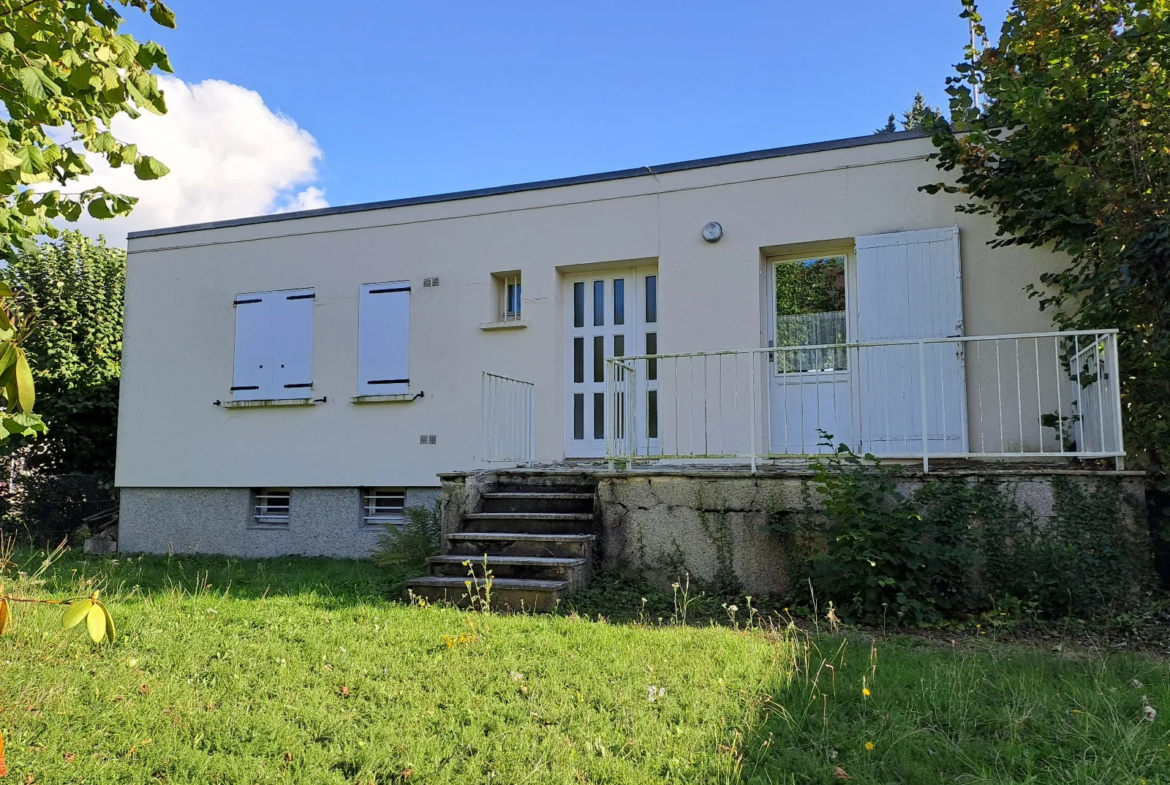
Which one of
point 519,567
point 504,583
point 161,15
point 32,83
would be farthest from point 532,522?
point 32,83

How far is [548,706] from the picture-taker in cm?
341

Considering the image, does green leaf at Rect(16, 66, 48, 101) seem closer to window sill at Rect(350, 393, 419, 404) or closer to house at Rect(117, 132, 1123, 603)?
house at Rect(117, 132, 1123, 603)

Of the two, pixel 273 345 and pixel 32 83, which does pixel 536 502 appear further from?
pixel 32 83

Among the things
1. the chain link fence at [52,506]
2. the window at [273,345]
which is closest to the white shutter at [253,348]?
the window at [273,345]

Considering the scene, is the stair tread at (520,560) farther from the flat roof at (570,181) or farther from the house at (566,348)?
the flat roof at (570,181)

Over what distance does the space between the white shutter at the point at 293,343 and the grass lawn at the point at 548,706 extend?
183 inches

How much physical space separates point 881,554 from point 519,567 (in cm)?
245

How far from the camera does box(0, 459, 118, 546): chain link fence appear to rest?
10609mm

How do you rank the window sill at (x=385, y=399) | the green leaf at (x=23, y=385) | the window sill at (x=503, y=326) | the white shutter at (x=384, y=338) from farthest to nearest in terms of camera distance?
the white shutter at (x=384, y=338)
the window sill at (x=385, y=399)
the window sill at (x=503, y=326)
the green leaf at (x=23, y=385)

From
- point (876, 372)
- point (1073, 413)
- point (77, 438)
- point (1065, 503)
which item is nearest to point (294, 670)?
point (1065, 503)

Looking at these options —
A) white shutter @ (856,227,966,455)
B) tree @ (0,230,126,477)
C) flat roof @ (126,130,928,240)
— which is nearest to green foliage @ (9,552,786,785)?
white shutter @ (856,227,966,455)

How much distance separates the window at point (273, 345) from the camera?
9211mm

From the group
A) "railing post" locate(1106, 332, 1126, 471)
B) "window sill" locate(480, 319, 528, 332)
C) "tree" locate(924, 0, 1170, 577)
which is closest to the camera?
"railing post" locate(1106, 332, 1126, 471)

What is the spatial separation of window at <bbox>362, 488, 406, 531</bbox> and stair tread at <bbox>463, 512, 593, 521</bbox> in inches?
104
